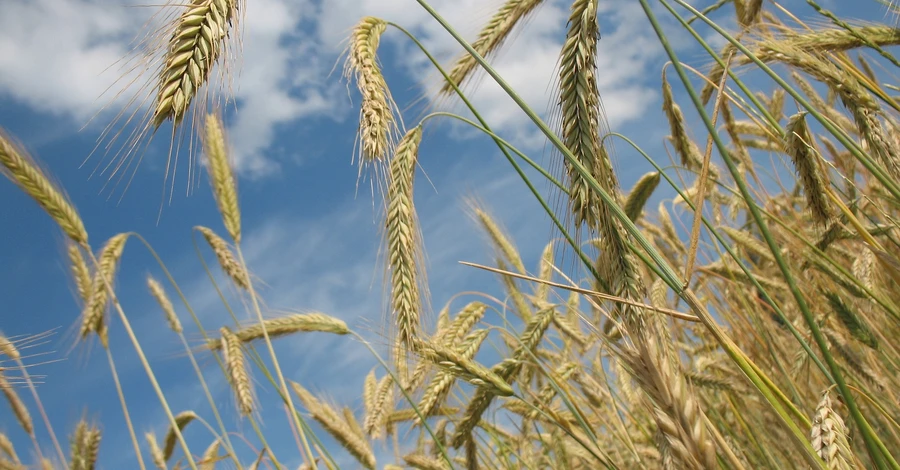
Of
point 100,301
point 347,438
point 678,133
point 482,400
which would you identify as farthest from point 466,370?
point 100,301

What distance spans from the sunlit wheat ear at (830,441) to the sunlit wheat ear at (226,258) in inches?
110

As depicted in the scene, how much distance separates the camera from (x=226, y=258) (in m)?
3.74

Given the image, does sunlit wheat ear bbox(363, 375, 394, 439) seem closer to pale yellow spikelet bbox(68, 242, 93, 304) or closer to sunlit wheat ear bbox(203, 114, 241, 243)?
sunlit wheat ear bbox(203, 114, 241, 243)

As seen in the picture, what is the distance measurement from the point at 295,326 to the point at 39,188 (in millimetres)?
1398

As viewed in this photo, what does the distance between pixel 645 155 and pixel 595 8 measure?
905 mm

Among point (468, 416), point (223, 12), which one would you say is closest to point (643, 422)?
point (468, 416)

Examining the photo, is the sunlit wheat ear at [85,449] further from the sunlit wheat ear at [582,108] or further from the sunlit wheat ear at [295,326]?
the sunlit wheat ear at [582,108]

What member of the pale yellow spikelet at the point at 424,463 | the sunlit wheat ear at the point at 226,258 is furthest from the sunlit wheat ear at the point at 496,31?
the sunlit wheat ear at the point at 226,258

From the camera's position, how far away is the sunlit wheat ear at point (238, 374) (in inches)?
133

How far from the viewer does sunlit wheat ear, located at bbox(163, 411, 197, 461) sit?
13.3 ft

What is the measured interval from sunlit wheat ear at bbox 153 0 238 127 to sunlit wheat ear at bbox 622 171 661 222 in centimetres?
183

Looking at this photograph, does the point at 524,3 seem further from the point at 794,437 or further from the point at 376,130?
the point at 794,437

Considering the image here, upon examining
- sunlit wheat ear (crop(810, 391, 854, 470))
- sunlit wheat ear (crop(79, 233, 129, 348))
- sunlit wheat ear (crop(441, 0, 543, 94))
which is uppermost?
sunlit wheat ear (crop(79, 233, 129, 348))

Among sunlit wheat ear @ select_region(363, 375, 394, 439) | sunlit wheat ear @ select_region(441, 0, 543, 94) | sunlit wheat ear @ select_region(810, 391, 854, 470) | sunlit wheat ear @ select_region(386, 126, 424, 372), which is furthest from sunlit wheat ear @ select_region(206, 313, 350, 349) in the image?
sunlit wheat ear @ select_region(810, 391, 854, 470)
